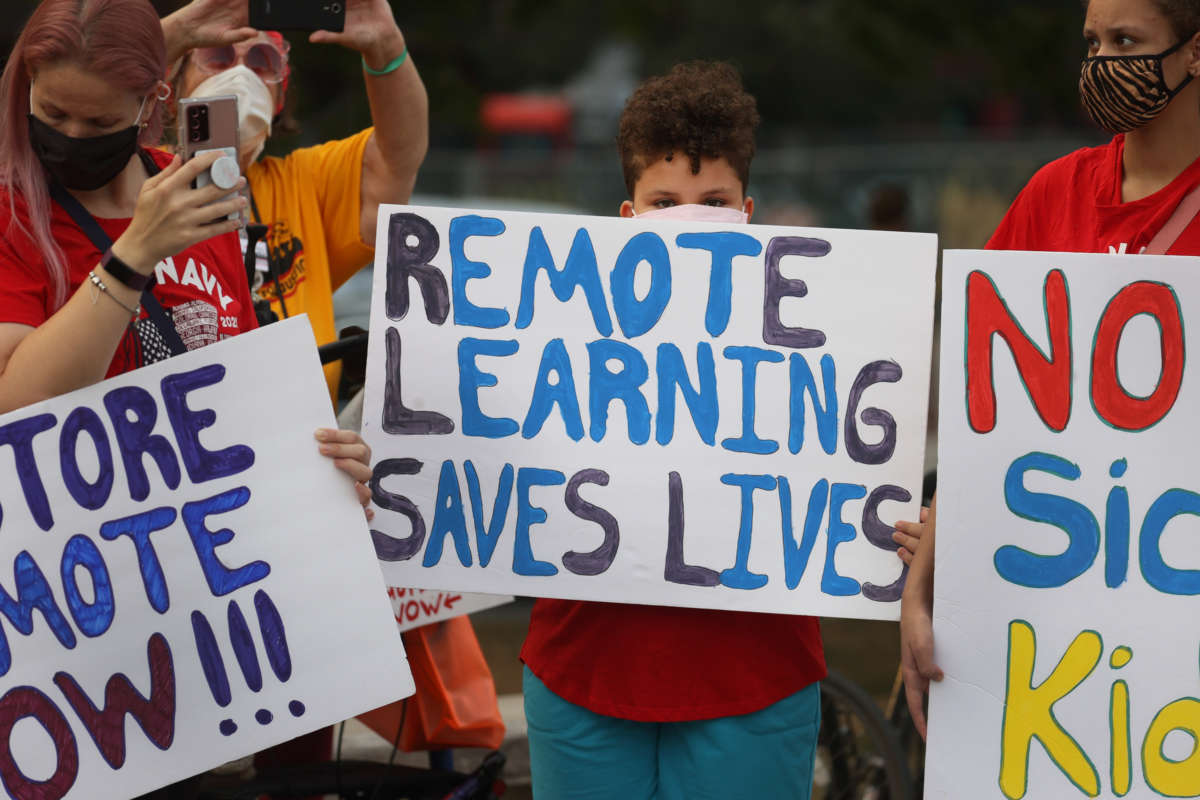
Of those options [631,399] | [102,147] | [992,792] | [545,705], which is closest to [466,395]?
[631,399]

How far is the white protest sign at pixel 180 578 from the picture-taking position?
2373mm

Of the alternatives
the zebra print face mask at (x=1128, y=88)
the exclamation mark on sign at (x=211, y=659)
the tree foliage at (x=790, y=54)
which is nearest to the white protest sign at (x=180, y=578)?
the exclamation mark on sign at (x=211, y=659)

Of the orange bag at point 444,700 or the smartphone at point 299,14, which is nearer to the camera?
the smartphone at point 299,14

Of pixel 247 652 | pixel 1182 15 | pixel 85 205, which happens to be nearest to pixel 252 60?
pixel 85 205

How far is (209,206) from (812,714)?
133 centimetres

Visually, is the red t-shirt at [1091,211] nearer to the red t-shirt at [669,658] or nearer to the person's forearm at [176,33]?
the red t-shirt at [669,658]

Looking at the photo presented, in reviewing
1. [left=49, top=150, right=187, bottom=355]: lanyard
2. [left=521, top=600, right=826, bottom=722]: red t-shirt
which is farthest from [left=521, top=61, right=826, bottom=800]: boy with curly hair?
[left=49, top=150, right=187, bottom=355]: lanyard

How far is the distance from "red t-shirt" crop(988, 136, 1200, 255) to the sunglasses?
169 centimetres

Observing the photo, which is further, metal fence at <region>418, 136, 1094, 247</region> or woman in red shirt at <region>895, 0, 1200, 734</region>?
metal fence at <region>418, 136, 1094, 247</region>

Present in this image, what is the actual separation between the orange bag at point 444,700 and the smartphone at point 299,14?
4.57 ft

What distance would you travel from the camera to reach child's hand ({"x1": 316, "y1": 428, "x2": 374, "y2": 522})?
8.12 feet

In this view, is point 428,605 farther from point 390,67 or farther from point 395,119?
point 390,67

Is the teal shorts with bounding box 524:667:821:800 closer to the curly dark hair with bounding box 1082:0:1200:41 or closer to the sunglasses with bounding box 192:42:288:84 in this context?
the curly dark hair with bounding box 1082:0:1200:41

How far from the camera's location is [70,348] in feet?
7.27
